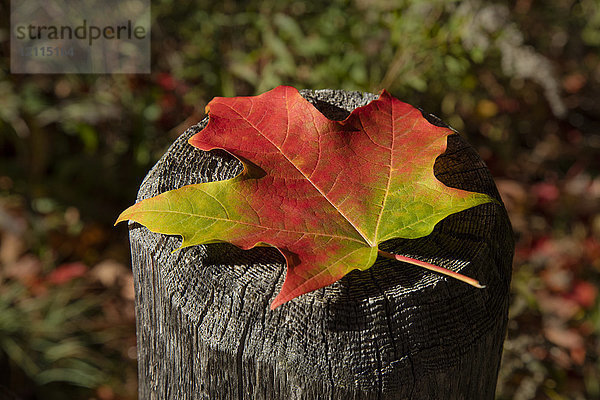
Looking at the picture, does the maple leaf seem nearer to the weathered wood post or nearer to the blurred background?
the weathered wood post

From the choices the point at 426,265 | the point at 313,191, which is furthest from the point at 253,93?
the point at 426,265

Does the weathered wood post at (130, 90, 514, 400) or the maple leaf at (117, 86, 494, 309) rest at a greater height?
the maple leaf at (117, 86, 494, 309)

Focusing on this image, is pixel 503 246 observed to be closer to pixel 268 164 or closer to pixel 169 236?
pixel 268 164

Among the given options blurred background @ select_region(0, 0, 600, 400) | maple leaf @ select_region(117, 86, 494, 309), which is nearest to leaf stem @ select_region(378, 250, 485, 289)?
maple leaf @ select_region(117, 86, 494, 309)

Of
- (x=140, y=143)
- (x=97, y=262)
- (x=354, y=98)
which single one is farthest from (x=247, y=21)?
(x=354, y=98)

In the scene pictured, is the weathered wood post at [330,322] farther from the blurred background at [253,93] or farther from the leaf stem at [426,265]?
the blurred background at [253,93]

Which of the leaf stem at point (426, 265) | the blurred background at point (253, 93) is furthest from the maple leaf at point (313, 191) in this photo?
the blurred background at point (253, 93)
